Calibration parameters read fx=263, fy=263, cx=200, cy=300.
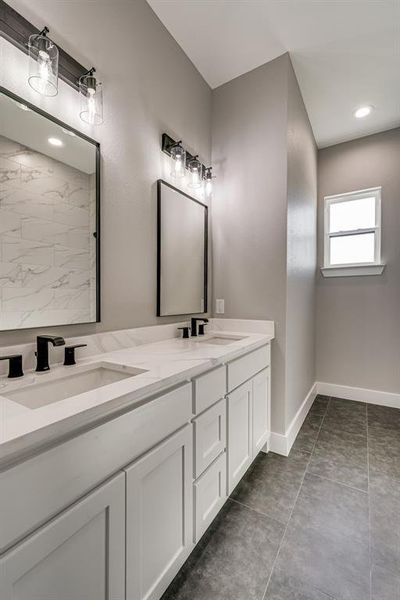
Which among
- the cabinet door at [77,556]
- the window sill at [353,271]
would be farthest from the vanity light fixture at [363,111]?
the cabinet door at [77,556]

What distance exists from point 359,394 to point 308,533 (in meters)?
2.12

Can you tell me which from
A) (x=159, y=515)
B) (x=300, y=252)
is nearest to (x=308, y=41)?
(x=300, y=252)

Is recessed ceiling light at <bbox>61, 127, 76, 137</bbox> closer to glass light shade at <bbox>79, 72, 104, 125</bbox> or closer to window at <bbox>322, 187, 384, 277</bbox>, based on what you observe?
glass light shade at <bbox>79, 72, 104, 125</bbox>

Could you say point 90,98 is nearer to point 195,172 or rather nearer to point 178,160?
point 178,160

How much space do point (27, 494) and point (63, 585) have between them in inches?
11.3

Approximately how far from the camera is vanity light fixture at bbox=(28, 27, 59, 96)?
39.8 inches

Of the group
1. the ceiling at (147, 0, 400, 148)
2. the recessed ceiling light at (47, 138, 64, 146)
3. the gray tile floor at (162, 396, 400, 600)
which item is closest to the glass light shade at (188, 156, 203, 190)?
the ceiling at (147, 0, 400, 148)

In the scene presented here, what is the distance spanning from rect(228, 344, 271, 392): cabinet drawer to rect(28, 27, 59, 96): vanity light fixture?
1.46 metres

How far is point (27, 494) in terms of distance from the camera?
1.80ft

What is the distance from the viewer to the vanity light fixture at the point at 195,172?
199 centimetres

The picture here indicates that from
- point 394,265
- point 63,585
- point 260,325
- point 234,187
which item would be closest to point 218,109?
point 234,187

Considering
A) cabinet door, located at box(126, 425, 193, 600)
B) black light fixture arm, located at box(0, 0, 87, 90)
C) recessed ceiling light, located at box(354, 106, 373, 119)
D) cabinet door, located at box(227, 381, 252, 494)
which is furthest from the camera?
recessed ceiling light, located at box(354, 106, 373, 119)

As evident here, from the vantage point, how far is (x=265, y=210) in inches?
79.9

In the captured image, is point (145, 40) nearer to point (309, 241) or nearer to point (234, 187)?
point (234, 187)
